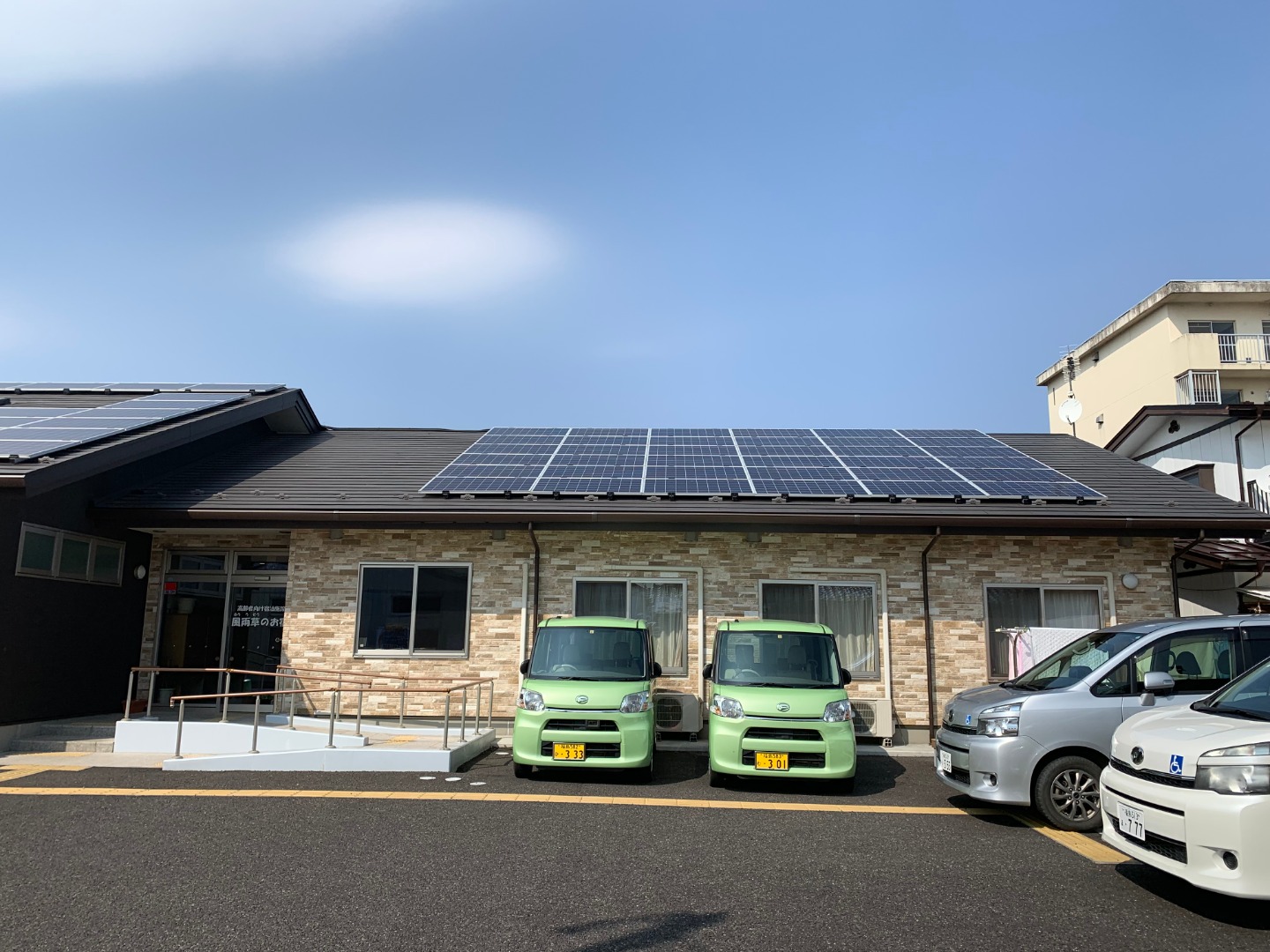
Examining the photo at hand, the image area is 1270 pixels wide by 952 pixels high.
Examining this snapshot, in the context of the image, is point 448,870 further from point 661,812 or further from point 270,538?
point 270,538

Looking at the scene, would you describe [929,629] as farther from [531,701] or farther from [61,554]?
[61,554]

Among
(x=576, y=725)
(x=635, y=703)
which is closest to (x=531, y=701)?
(x=576, y=725)

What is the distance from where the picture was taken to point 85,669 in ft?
37.9

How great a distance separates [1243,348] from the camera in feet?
103

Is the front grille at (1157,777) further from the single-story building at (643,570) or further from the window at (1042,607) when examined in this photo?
the window at (1042,607)

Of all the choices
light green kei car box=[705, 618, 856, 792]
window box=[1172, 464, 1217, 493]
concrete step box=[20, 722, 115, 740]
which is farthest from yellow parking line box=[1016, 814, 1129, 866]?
window box=[1172, 464, 1217, 493]

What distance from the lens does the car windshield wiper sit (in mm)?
5027

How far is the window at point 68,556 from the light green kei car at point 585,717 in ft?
21.6

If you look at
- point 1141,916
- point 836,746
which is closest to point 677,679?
point 836,746

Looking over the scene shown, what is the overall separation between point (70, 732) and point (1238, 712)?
481 inches

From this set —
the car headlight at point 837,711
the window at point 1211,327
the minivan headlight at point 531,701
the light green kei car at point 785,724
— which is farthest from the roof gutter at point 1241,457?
the minivan headlight at point 531,701

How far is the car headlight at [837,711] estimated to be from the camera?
8500 millimetres

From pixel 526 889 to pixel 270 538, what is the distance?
9703 mm

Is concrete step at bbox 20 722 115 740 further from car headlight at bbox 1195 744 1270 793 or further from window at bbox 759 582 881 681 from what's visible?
car headlight at bbox 1195 744 1270 793
